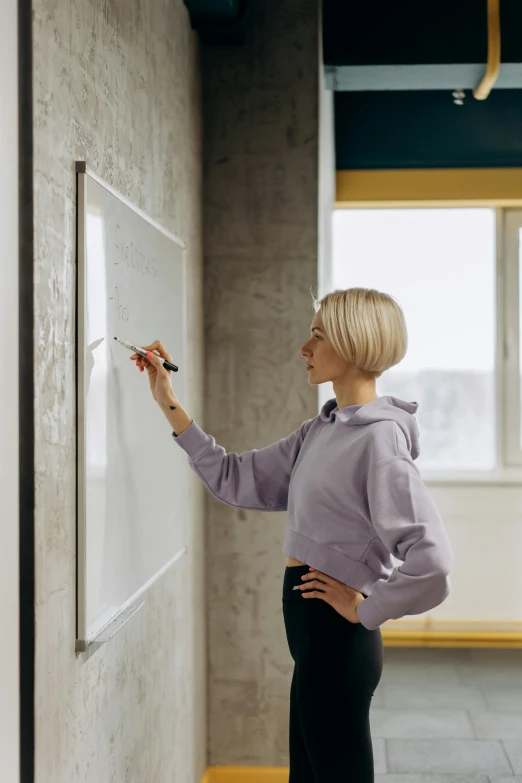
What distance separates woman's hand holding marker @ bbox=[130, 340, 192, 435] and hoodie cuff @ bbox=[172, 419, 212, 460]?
12 millimetres

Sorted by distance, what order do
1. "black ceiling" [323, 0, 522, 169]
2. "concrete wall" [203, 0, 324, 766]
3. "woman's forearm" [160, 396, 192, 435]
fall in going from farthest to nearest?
"black ceiling" [323, 0, 522, 169] < "concrete wall" [203, 0, 324, 766] < "woman's forearm" [160, 396, 192, 435]

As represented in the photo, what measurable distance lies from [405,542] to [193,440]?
586mm

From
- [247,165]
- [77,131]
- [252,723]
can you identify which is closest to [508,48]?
[247,165]

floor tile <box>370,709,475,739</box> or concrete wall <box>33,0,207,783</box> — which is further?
floor tile <box>370,709,475,739</box>

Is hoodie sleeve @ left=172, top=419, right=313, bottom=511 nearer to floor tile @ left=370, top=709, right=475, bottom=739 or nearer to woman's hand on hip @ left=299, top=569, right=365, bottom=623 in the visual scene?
woman's hand on hip @ left=299, top=569, right=365, bottom=623

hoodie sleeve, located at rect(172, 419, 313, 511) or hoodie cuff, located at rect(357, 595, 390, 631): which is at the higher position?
hoodie sleeve, located at rect(172, 419, 313, 511)

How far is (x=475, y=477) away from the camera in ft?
14.2

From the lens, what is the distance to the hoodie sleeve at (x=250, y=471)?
1.86 metres

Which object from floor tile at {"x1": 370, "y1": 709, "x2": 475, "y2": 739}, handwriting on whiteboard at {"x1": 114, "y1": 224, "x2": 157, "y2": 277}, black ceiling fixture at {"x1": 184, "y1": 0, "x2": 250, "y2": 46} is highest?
black ceiling fixture at {"x1": 184, "y1": 0, "x2": 250, "y2": 46}

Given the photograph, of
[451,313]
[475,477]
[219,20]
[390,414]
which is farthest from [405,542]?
[451,313]

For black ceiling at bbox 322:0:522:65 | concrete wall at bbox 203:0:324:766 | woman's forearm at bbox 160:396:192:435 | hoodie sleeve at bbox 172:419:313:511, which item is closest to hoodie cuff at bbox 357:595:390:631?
hoodie sleeve at bbox 172:419:313:511

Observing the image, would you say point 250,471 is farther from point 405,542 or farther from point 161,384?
point 405,542

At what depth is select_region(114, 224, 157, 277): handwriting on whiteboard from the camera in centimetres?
157

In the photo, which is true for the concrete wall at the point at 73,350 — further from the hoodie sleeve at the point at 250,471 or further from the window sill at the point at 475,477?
the window sill at the point at 475,477
